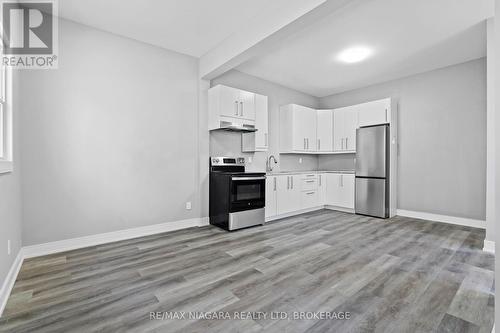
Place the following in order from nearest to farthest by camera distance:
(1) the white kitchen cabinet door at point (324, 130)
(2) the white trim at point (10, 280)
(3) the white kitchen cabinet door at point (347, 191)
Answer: (2) the white trim at point (10, 280), (3) the white kitchen cabinet door at point (347, 191), (1) the white kitchen cabinet door at point (324, 130)

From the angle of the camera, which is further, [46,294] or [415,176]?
[415,176]

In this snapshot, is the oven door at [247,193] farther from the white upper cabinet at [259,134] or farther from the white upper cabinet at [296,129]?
the white upper cabinet at [296,129]

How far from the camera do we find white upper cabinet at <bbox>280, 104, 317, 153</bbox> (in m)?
5.21

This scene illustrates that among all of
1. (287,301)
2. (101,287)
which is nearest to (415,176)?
(287,301)

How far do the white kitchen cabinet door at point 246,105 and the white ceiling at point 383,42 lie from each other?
1.86 feet

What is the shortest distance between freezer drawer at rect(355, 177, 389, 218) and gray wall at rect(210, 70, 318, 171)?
1.47m

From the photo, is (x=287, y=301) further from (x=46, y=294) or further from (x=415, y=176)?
(x=415, y=176)

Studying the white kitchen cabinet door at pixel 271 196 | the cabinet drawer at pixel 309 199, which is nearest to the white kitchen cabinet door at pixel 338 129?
the cabinet drawer at pixel 309 199

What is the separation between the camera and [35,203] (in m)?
2.70

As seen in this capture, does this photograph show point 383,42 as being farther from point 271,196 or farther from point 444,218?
point 444,218

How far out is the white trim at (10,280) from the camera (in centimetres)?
174

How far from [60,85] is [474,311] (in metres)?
4.62

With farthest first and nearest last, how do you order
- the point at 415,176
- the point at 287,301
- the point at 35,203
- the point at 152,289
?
the point at 415,176 < the point at 35,203 < the point at 152,289 < the point at 287,301

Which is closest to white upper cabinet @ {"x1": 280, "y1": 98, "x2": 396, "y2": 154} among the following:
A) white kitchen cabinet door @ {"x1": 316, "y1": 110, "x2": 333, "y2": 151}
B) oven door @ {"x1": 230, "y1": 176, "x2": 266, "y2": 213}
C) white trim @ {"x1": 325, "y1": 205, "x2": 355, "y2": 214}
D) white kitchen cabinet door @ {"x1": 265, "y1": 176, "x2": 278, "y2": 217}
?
white kitchen cabinet door @ {"x1": 316, "y1": 110, "x2": 333, "y2": 151}
